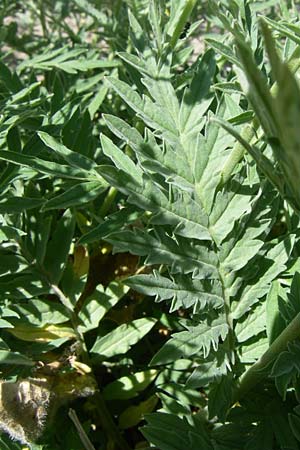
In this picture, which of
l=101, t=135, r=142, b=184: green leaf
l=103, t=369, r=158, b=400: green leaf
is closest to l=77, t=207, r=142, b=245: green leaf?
l=101, t=135, r=142, b=184: green leaf

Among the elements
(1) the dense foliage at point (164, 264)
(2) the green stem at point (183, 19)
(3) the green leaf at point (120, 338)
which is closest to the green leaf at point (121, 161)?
(1) the dense foliage at point (164, 264)

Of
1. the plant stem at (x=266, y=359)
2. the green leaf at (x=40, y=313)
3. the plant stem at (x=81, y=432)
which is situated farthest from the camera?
the green leaf at (x=40, y=313)

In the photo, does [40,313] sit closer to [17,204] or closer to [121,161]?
[17,204]

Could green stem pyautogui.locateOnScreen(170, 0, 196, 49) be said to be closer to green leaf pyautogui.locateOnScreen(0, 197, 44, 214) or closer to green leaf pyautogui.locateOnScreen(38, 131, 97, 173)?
green leaf pyautogui.locateOnScreen(38, 131, 97, 173)

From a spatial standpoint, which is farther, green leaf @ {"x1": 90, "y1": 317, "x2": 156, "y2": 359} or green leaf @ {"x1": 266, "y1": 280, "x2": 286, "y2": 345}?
green leaf @ {"x1": 90, "y1": 317, "x2": 156, "y2": 359}

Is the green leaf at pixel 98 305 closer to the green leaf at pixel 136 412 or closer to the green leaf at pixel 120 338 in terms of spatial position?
the green leaf at pixel 120 338

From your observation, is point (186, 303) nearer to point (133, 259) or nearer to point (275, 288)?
point (275, 288)

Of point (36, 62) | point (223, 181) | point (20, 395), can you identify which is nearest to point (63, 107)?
point (36, 62)
